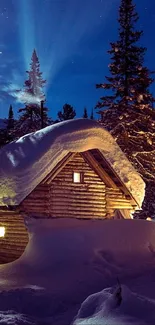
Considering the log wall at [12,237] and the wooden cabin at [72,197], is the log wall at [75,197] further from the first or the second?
the log wall at [12,237]

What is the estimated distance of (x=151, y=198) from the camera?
3002 cm

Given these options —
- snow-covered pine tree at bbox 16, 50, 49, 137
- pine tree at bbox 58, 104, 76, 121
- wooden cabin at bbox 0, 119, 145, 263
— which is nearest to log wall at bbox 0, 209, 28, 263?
wooden cabin at bbox 0, 119, 145, 263

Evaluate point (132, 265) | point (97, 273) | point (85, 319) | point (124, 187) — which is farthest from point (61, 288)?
point (124, 187)

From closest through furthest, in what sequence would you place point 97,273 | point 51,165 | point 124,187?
1. point 97,273
2. point 51,165
3. point 124,187

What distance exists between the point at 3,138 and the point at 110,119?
902 inches

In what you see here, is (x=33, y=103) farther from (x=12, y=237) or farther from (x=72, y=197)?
(x=12, y=237)

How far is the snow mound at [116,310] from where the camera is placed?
6520 millimetres

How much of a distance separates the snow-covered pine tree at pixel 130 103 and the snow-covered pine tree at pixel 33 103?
859cm

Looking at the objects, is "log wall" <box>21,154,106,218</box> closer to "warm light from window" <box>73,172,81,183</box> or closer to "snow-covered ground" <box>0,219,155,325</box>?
"warm light from window" <box>73,172,81,183</box>

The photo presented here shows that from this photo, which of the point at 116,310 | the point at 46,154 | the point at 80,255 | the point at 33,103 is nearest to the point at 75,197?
the point at 46,154

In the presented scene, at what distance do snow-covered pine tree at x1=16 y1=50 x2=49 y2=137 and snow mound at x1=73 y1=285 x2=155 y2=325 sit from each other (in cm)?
2866

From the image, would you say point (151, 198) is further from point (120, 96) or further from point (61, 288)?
point (61, 288)

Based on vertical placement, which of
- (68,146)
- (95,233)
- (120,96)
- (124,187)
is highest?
(120,96)

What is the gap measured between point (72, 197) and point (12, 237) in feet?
11.0
